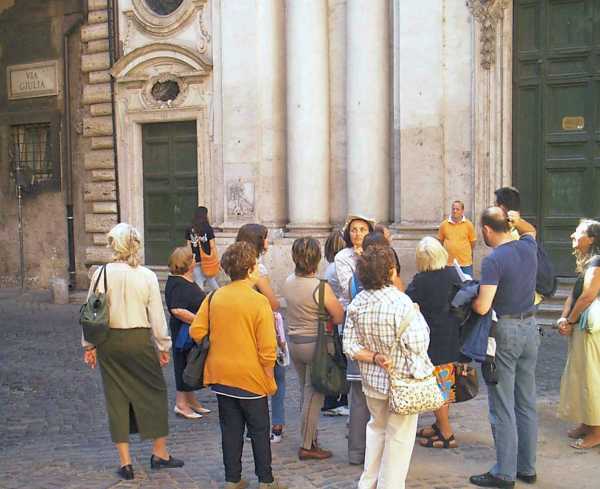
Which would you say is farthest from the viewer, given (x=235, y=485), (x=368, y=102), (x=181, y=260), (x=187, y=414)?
(x=368, y=102)

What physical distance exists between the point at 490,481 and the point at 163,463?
2187 mm

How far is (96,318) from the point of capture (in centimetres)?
512

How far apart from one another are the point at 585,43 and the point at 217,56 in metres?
5.88

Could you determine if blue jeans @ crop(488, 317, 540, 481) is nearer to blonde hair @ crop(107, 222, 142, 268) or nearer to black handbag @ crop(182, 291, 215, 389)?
black handbag @ crop(182, 291, 215, 389)

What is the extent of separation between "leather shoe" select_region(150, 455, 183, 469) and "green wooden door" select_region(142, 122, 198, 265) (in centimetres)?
910

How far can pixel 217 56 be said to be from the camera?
44.9ft

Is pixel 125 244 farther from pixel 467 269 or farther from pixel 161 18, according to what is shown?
pixel 161 18

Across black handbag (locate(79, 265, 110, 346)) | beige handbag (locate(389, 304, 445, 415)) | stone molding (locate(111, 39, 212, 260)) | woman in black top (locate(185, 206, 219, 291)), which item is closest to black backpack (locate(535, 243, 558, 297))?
beige handbag (locate(389, 304, 445, 415))

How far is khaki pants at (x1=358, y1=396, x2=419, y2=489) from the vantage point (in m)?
4.41

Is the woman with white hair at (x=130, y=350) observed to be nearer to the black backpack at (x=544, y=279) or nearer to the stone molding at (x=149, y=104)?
the black backpack at (x=544, y=279)

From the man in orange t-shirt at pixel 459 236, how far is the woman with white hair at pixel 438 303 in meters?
5.57

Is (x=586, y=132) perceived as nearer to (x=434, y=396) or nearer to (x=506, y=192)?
(x=506, y=192)

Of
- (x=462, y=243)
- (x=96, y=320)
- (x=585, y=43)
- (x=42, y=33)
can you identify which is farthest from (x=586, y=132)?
(x=42, y=33)

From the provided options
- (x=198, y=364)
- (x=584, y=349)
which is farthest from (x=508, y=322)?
(x=198, y=364)
